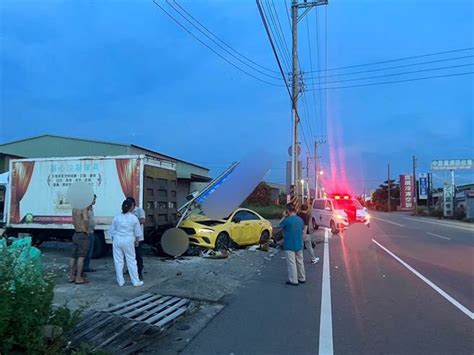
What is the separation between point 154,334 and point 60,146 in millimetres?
32283

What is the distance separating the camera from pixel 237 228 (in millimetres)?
16016

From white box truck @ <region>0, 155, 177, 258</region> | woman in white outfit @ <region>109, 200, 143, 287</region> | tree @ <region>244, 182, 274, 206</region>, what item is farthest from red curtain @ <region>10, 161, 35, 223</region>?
tree @ <region>244, 182, 274, 206</region>

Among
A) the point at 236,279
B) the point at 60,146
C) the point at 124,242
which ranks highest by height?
the point at 60,146

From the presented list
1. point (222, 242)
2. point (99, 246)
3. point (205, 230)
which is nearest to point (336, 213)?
point (222, 242)

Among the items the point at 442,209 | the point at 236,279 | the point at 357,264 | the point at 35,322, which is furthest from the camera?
the point at 442,209

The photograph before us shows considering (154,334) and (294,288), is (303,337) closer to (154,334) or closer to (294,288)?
(154,334)

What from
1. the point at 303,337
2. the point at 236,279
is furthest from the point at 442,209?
the point at 303,337

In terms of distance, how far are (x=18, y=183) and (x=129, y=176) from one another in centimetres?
423

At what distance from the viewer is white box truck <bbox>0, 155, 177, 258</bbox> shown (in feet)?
44.2

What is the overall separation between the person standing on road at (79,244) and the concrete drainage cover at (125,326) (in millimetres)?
2717

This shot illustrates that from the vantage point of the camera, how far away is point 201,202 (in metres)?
15.8

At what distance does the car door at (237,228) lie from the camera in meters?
15.8

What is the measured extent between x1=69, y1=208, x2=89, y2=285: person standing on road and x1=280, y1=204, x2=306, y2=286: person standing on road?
4210 mm

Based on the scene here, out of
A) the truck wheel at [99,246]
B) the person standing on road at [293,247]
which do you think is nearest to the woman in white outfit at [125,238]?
the person standing on road at [293,247]
